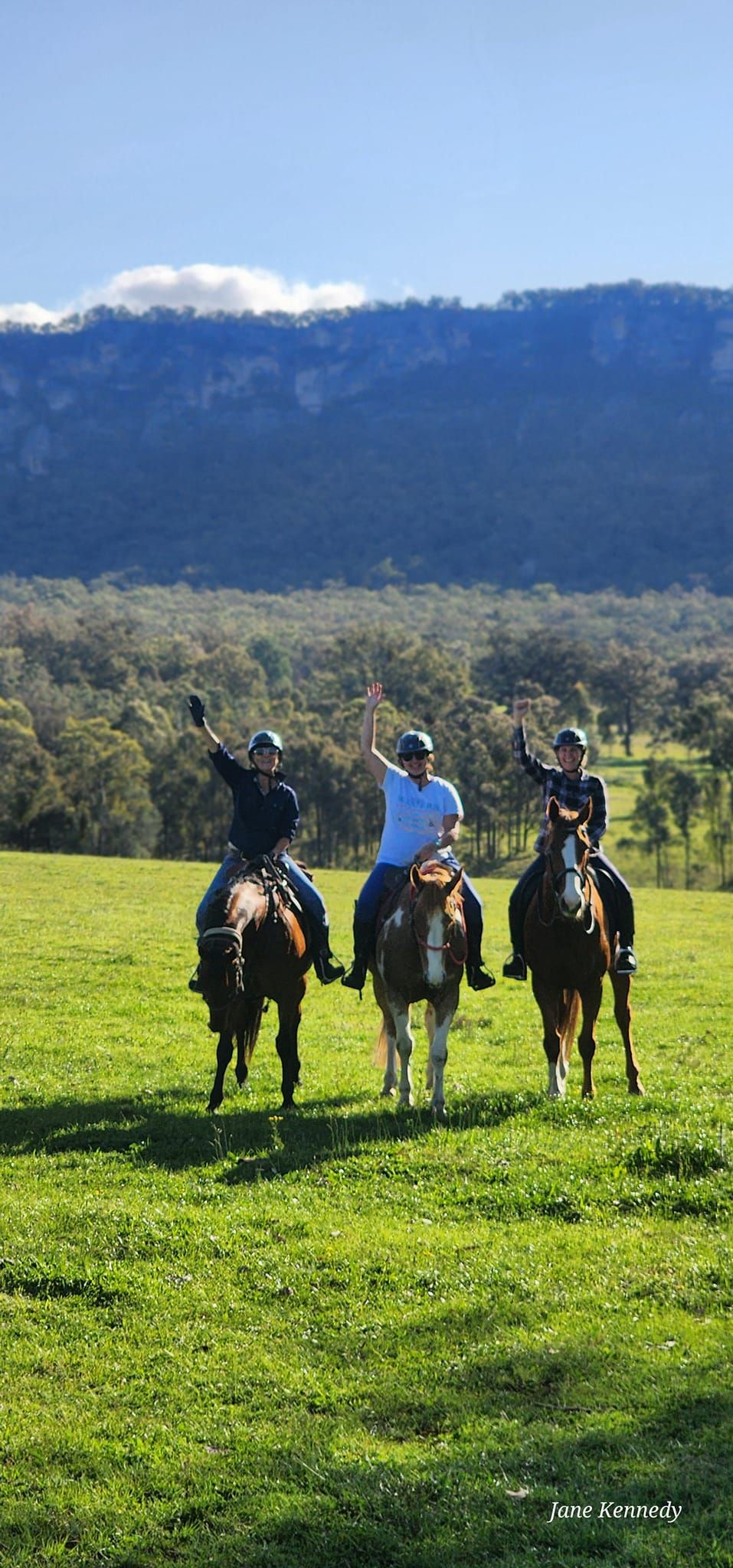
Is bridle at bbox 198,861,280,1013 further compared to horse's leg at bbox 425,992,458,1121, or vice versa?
horse's leg at bbox 425,992,458,1121

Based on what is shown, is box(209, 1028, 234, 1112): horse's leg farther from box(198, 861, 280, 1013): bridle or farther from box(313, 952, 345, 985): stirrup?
box(313, 952, 345, 985): stirrup

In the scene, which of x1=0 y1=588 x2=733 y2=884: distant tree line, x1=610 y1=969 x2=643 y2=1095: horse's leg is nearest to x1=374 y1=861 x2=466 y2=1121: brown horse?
x1=610 y1=969 x2=643 y2=1095: horse's leg

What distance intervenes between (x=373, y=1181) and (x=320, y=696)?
106505 mm

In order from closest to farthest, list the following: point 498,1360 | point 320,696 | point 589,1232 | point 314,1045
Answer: point 498,1360 → point 589,1232 → point 314,1045 → point 320,696

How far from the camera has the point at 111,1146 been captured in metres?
11.9

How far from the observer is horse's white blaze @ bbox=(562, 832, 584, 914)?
491 inches

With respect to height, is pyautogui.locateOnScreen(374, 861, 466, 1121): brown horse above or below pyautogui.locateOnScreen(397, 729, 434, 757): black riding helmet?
below

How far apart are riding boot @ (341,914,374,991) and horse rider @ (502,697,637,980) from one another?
5.08 ft

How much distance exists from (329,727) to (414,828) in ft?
270

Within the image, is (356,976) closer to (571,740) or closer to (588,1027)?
(588,1027)

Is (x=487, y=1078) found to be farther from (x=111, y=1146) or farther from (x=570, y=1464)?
(x=570, y=1464)

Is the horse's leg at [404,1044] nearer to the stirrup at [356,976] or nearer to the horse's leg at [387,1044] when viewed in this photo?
the horse's leg at [387,1044]

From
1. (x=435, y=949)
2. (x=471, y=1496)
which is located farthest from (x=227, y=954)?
(x=471, y=1496)

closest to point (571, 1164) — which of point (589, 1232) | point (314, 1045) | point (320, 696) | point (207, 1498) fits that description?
point (589, 1232)
